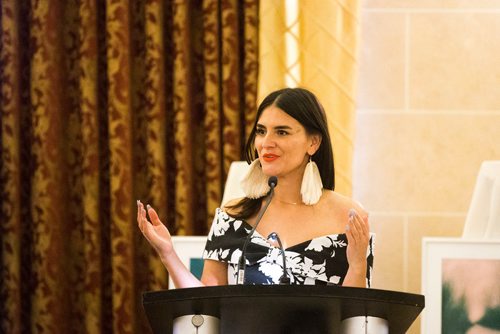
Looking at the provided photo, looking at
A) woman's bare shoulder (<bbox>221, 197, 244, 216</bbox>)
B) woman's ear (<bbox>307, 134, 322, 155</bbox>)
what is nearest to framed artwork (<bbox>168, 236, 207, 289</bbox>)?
woman's bare shoulder (<bbox>221, 197, 244, 216</bbox>)

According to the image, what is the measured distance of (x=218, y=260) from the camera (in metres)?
2.68

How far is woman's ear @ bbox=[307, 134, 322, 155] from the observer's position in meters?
2.65

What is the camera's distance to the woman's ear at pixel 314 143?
2.65 meters

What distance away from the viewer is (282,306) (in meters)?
1.87

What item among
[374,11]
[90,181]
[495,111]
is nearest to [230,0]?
[374,11]

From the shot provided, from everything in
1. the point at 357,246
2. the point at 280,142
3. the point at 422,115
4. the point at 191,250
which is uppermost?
the point at 422,115

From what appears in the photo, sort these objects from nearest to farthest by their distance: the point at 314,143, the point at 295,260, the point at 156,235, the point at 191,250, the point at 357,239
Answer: the point at 357,239
the point at 156,235
the point at 295,260
the point at 314,143
the point at 191,250

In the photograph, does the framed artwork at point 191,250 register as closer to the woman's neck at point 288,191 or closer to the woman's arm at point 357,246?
the woman's neck at point 288,191

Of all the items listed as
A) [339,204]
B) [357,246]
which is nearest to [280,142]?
[339,204]

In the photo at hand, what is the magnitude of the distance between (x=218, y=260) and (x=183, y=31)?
61.6 inches

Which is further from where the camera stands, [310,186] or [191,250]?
[191,250]

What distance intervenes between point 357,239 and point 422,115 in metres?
1.91

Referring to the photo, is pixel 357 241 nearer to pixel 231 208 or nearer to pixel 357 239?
pixel 357 239

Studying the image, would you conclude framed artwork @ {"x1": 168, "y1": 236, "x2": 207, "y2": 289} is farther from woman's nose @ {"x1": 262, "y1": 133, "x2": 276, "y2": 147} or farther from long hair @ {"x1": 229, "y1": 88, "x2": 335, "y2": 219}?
woman's nose @ {"x1": 262, "y1": 133, "x2": 276, "y2": 147}
